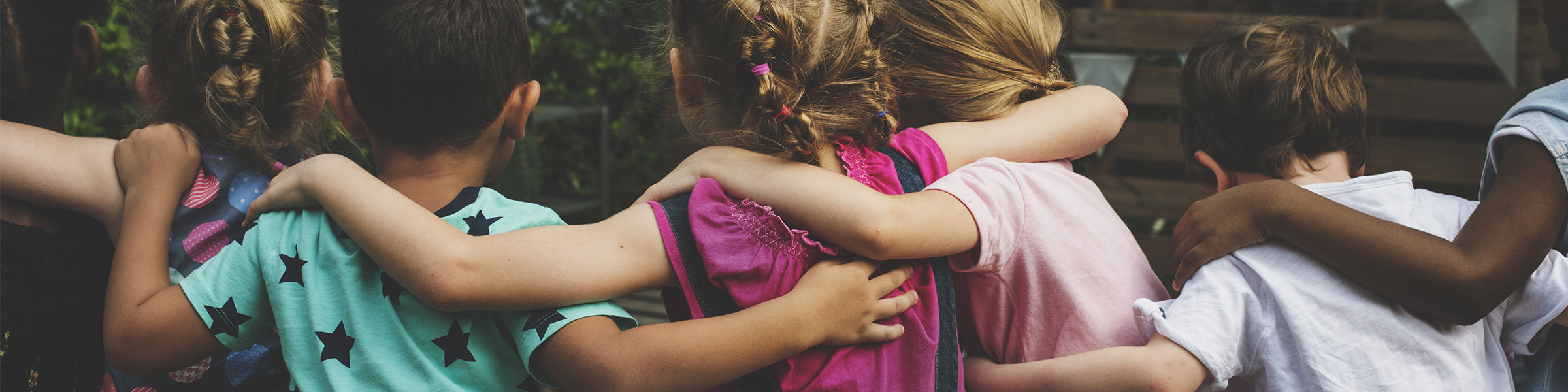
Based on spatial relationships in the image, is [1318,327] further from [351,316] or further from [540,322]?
[351,316]

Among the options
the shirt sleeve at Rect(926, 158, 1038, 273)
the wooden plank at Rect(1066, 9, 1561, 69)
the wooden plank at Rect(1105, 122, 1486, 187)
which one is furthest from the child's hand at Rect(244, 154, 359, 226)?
the wooden plank at Rect(1105, 122, 1486, 187)

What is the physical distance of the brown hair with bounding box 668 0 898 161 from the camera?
1.22 metres

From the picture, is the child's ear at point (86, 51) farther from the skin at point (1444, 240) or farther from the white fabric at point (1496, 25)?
the white fabric at point (1496, 25)

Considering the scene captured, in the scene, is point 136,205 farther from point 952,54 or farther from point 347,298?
point 952,54

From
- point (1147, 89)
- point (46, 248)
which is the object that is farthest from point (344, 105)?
point (1147, 89)

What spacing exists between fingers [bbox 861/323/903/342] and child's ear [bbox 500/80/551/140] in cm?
58

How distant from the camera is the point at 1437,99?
475 centimetres

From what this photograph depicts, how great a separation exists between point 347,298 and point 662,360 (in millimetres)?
445

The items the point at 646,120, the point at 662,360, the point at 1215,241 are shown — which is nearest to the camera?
the point at 662,360

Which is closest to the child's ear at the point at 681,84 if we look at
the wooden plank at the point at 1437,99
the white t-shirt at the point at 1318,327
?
the white t-shirt at the point at 1318,327

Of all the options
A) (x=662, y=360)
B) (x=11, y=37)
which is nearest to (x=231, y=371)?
(x=11, y=37)

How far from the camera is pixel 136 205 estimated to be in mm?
1349

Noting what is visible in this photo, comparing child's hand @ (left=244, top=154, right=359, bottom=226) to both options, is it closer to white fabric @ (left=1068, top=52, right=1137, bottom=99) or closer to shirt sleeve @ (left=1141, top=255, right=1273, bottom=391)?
shirt sleeve @ (left=1141, top=255, right=1273, bottom=391)

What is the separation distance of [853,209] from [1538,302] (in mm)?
1031
